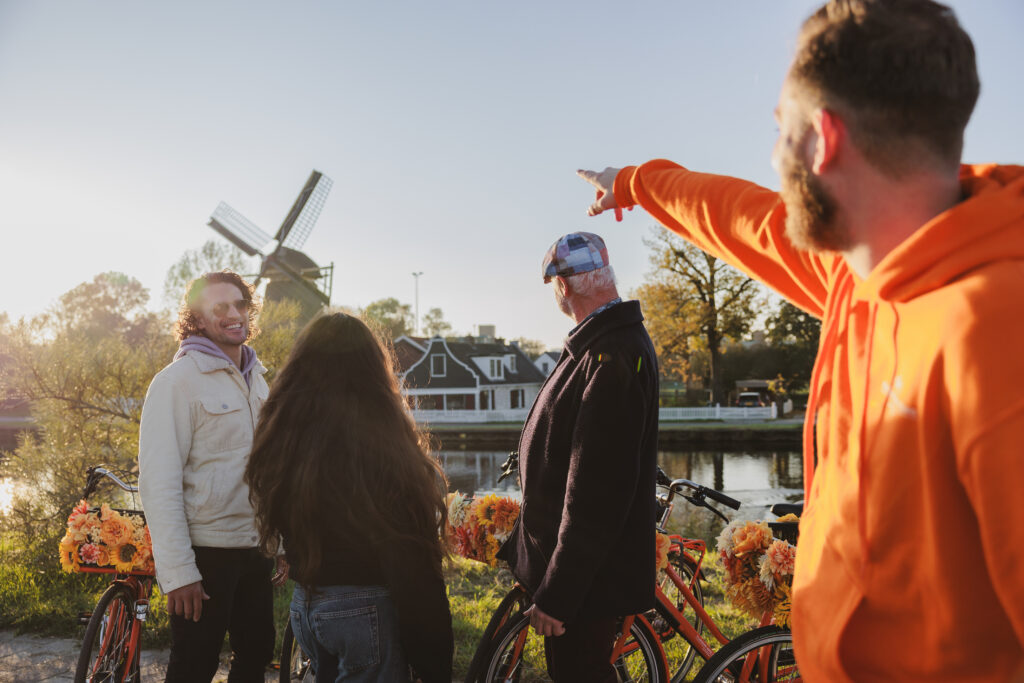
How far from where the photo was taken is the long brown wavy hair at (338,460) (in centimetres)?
195

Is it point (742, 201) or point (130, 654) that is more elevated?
point (742, 201)

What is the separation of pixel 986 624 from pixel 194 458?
255 centimetres

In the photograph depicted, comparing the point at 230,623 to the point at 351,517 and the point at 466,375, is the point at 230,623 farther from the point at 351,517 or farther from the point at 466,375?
the point at 466,375

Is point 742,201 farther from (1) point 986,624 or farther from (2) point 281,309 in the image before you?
(2) point 281,309

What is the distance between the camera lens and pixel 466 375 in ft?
122

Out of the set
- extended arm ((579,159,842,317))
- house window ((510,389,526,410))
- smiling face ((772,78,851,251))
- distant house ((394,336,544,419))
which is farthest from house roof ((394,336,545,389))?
smiling face ((772,78,851,251))

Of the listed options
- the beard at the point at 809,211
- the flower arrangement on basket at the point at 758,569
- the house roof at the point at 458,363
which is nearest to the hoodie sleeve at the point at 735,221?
the beard at the point at 809,211

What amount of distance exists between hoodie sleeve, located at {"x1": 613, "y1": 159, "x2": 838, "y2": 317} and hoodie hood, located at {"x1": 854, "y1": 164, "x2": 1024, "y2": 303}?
13.3 inches

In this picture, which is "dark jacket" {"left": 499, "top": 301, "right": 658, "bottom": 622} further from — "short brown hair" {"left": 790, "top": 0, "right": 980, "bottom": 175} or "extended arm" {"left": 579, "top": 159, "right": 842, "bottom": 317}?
"short brown hair" {"left": 790, "top": 0, "right": 980, "bottom": 175}

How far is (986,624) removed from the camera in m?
0.88

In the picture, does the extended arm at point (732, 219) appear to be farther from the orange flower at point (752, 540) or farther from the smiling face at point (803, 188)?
the orange flower at point (752, 540)

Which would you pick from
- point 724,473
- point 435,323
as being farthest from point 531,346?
point 724,473

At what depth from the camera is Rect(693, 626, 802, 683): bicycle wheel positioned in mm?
2504

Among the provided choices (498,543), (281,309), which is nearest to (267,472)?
(498,543)
